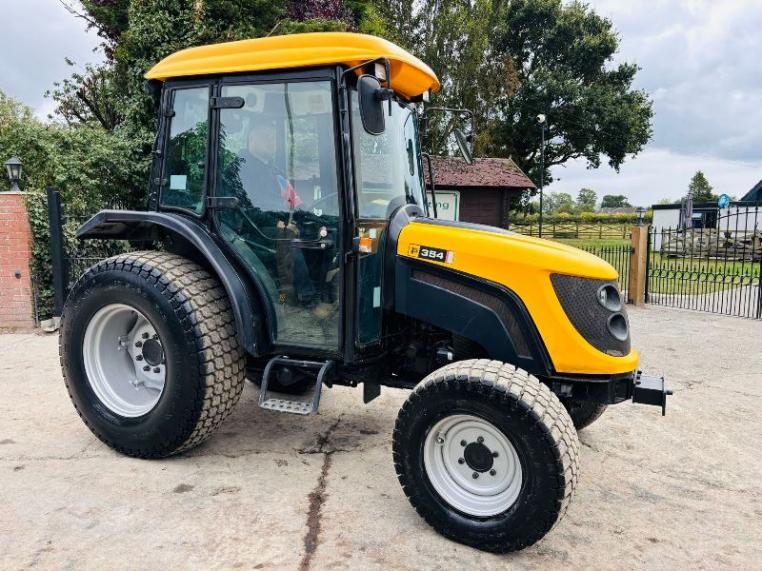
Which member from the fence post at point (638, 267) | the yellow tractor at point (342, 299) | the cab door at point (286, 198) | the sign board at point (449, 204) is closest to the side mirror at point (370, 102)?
the yellow tractor at point (342, 299)

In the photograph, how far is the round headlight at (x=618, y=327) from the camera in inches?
120

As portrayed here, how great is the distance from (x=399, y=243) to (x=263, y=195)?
0.87m

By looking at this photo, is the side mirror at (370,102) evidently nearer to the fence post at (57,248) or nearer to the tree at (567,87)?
the fence post at (57,248)

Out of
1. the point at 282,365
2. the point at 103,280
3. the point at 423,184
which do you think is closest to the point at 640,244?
the point at 423,184

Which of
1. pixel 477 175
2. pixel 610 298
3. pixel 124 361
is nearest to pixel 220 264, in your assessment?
pixel 124 361

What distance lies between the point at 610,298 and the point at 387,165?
4.84ft

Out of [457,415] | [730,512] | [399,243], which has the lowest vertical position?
[730,512]

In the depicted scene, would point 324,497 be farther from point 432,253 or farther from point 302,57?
point 302,57

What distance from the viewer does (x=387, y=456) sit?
12.4 feet

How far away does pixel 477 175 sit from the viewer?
746 inches

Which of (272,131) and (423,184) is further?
(423,184)

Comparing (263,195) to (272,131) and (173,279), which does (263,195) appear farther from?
(173,279)

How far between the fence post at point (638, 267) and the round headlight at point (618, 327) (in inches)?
321

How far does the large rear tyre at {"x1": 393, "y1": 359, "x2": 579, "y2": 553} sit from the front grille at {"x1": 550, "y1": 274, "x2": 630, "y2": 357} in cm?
41
